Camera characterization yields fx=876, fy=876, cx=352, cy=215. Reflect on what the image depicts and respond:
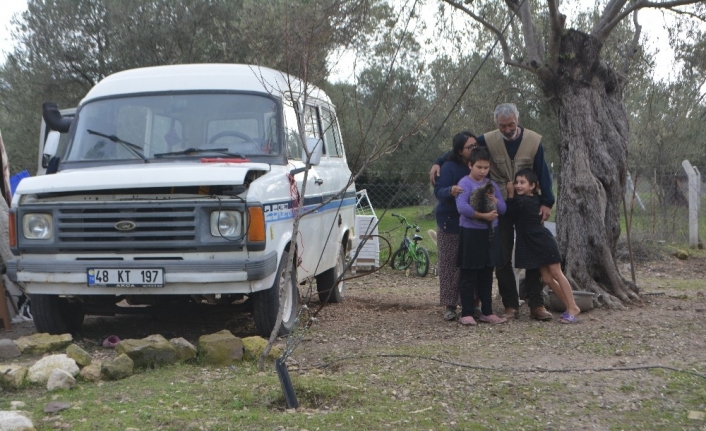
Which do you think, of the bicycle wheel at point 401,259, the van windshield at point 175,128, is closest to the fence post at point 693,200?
the bicycle wheel at point 401,259

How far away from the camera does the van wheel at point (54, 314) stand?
6.93 metres

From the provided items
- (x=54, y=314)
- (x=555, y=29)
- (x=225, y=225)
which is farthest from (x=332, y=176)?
(x=54, y=314)

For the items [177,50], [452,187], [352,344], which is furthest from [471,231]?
[177,50]

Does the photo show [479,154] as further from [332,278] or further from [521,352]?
[332,278]

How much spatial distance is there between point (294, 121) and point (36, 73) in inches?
493

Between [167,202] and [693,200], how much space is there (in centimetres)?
1126

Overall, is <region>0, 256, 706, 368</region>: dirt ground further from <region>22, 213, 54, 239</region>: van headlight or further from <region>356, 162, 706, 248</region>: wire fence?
<region>356, 162, 706, 248</region>: wire fence

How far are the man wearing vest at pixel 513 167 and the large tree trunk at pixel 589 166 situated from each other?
33.2 inches

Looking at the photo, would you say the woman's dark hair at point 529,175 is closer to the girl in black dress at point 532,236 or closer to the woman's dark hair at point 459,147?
the girl in black dress at point 532,236

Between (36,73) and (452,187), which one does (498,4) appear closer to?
(452,187)

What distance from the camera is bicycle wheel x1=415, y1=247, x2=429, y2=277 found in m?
12.8

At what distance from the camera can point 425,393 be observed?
5.10 m

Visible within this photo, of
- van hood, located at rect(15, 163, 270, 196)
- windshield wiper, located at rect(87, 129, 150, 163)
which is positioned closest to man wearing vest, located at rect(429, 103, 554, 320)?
van hood, located at rect(15, 163, 270, 196)

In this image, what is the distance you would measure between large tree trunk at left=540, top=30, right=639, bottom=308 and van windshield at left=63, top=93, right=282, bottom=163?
3000 millimetres
